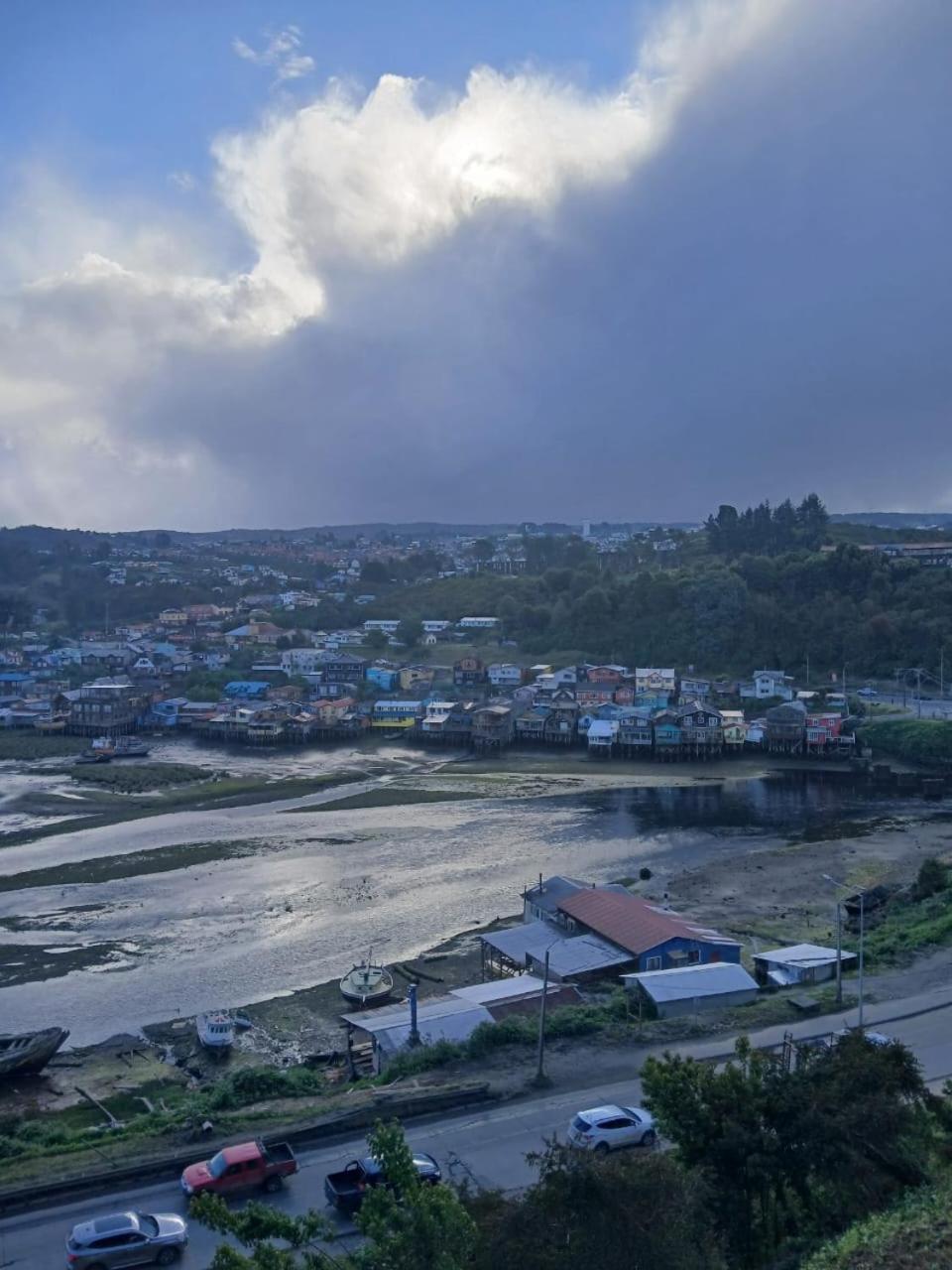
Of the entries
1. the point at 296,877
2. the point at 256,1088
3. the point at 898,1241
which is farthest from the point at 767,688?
the point at 898,1241

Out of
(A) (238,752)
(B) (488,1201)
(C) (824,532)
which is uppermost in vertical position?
(C) (824,532)

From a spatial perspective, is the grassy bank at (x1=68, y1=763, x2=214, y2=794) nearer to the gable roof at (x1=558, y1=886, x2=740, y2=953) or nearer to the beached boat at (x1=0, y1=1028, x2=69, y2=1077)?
the beached boat at (x1=0, y1=1028, x2=69, y2=1077)

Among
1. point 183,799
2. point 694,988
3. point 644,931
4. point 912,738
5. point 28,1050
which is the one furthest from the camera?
point 912,738

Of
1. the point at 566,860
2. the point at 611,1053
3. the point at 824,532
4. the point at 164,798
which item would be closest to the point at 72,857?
A: the point at 164,798

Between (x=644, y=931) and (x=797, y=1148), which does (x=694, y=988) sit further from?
(x=797, y=1148)

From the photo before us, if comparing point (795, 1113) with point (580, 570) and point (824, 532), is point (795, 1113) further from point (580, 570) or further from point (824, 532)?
point (824, 532)
